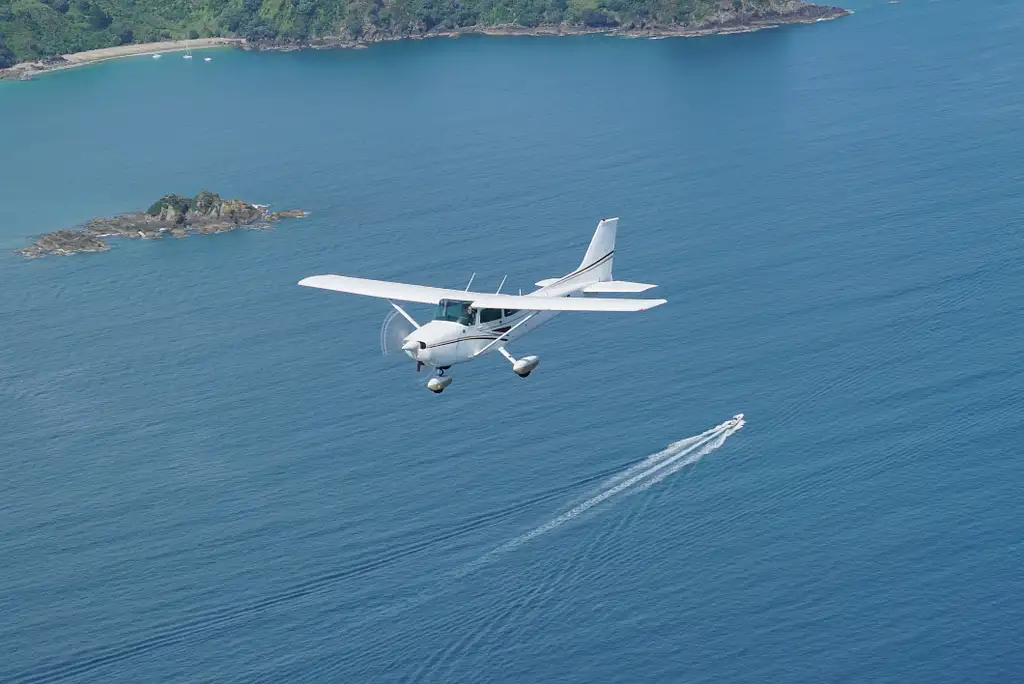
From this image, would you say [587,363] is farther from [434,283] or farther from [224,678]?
[224,678]

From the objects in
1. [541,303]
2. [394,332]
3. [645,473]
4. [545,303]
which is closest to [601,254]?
[545,303]

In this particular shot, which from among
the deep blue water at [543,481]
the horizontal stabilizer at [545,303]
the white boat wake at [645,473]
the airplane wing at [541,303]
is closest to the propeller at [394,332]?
the airplane wing at [541,303]

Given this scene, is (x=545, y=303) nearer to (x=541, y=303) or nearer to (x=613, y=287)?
(x=541, y=303)

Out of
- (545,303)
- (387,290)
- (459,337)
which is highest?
(545,303)

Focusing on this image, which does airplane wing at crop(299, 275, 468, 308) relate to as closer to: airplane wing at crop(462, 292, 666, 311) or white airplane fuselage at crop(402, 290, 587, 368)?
airplane wing at crop(462, 292, 666, 311)

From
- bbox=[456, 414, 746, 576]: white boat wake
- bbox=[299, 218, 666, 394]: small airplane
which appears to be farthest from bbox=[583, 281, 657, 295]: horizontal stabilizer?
bbox=[456, 414, 746, 576]: white boat wake

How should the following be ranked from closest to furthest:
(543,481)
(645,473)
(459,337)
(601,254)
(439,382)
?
(439,382)
(459,337)
(601,254)
(543,481)
(645,473)

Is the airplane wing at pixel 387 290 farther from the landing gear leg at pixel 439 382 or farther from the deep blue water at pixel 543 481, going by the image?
the deep blue water at pixel 543 481
